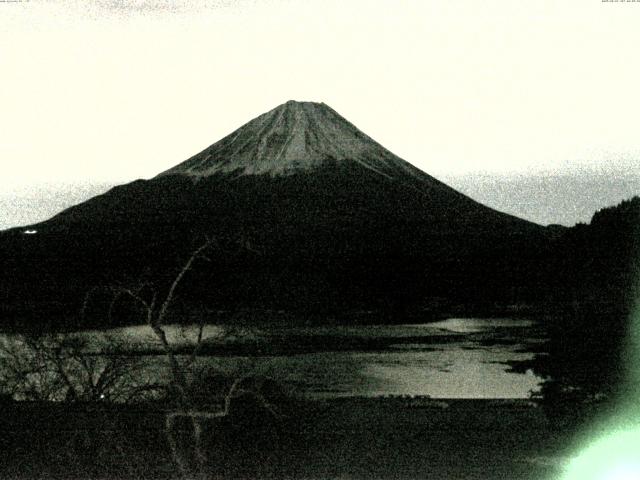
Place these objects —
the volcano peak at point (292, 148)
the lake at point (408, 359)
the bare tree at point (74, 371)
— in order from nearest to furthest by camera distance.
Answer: the bare tree at point (74, 371), the lake at point (408, 359), the volcano peak at point (292, 148)

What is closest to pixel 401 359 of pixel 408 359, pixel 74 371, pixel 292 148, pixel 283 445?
pixel 408 359

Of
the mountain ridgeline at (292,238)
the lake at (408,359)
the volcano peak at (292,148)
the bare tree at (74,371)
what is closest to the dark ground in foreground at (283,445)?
the bare tree at (74,371)

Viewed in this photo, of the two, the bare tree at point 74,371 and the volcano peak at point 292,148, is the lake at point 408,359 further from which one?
the volcano peak at point 292,148

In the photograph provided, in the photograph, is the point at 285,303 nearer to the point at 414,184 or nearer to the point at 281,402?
the point at 281,402

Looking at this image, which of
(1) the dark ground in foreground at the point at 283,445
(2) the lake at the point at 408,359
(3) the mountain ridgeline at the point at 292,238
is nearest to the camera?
(1) the dark ground in foreground at the point at 283,445

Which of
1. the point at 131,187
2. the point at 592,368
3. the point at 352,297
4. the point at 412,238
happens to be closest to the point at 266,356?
the point at 592,368
